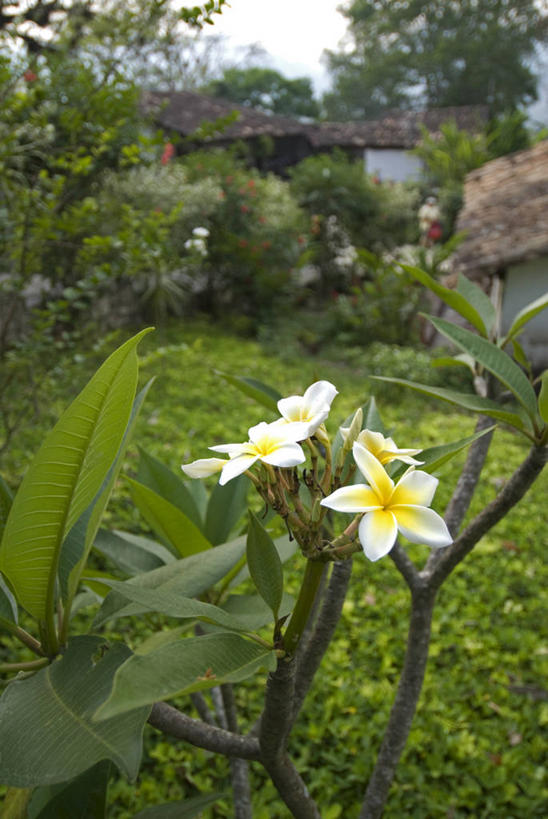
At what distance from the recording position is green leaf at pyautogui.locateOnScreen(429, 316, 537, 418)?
76 centimetres

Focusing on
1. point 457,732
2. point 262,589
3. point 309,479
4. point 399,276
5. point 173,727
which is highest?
point 399,276

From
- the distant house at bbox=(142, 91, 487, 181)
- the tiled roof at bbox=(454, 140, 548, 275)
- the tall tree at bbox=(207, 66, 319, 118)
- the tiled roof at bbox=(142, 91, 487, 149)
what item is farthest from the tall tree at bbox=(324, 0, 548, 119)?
the tiled roof at bbox=(454, 140, 548, 275)

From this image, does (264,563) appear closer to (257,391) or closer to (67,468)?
(67,468)

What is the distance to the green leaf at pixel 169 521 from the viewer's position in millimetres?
821

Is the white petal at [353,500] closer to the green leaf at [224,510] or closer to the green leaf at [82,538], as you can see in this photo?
the green leaf at [82,538]

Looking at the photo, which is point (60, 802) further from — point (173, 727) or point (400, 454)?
point (400, 454)

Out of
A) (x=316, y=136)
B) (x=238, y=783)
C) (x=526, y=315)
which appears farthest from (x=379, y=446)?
(x=316, y=136)

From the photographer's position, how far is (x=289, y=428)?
1.68ft

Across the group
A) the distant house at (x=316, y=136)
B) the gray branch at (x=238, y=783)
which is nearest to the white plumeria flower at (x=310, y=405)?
the gray branch at (x=238, y=783)

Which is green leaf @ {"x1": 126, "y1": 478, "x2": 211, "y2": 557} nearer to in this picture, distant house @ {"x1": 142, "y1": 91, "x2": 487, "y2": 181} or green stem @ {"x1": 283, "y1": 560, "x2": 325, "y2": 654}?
green stem @ {"x1": 283, "y1": 560, "x2": 325, "y2": 654}

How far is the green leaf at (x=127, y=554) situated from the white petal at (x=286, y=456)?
1.79 ft

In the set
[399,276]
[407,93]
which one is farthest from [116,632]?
[407,93]

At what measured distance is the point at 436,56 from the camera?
29922mm

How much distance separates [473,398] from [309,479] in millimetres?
347
